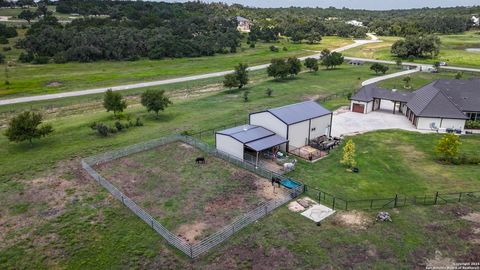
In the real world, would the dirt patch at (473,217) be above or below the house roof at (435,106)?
below

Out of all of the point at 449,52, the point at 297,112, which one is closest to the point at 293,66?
the point at 297,112

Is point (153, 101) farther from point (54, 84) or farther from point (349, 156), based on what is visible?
point (54, 84)

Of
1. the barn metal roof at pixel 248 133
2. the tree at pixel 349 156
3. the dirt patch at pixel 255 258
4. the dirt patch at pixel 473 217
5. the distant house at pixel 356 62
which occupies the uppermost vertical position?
the distant house at pixel 356 62

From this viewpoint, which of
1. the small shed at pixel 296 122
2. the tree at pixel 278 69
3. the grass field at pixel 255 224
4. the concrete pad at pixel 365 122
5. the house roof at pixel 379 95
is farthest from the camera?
the tree at pixel 278 69

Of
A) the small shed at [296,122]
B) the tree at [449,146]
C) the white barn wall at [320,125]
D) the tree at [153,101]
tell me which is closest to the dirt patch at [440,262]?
the tree at [449,146]

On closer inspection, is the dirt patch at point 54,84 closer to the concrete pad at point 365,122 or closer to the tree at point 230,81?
the tree at point 230,81

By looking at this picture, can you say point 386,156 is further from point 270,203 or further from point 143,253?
point 143,253

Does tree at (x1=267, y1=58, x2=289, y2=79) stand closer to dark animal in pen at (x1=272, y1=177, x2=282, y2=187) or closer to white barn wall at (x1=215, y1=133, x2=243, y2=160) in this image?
white barn wall at (x1=215, y1=133, x2=243, y2=160)

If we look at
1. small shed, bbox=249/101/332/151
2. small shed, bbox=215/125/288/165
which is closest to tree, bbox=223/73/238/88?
small shed, bbox=249/101/332/151
